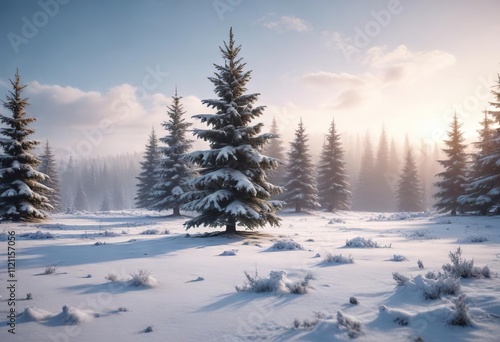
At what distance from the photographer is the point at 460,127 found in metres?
36.2

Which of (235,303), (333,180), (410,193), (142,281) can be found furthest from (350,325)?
(410,193)

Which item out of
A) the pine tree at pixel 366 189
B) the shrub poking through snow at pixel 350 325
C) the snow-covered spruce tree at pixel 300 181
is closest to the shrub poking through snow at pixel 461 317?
the shrub poking through snow at pixel 350 325

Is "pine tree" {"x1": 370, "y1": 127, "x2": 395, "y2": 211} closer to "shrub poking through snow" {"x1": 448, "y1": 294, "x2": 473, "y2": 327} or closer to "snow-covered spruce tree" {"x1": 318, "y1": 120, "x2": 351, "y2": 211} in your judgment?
"snow-covered spruce tree" {"x1": 318, "y1": 120, "x2": 351, "y2": 211}

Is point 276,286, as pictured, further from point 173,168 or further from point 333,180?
point 333,180

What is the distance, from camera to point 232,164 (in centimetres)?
1539

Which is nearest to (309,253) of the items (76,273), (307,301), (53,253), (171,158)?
(307,301)

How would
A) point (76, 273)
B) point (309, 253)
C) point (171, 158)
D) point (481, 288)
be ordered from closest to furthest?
point (481, 288) → point (76, 273) → point (309, 253) → point (171, 158)

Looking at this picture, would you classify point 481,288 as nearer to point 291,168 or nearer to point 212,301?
point 212,301

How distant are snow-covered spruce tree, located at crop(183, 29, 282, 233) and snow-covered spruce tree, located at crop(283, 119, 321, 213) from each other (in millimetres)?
25557

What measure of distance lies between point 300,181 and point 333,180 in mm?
8007

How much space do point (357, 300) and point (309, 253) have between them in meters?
4.94

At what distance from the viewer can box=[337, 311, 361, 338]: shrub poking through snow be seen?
3629 mm

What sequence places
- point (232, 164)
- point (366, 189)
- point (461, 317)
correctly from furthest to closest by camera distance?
1. point (366, 189)
2. point (232, 164)
3. point (461, 317)

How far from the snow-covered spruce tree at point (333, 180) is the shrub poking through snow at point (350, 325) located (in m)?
42.4
